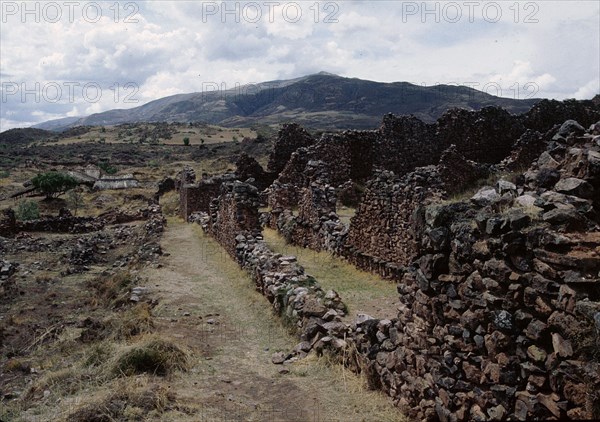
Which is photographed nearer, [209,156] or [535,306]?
[535,306]

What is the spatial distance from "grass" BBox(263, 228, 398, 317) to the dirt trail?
5.66 feet

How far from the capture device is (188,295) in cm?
1253

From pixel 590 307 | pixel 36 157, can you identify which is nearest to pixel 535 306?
pixel 590 307

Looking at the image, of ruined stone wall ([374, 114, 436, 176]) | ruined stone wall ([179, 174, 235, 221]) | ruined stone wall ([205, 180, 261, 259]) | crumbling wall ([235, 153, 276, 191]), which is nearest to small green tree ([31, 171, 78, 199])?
ruined stone wall ([179, 174, 235, 221])

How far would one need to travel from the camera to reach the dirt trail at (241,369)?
253 inches

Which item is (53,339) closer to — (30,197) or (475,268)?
(475,268)

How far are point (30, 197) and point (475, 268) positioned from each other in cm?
4519

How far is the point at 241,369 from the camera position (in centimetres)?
802

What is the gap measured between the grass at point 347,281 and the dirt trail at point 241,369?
1725mm

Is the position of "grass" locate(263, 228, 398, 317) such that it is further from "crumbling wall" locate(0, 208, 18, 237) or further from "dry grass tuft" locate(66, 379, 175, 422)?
"crumbling wall" locate(0, 208, 18, 237)

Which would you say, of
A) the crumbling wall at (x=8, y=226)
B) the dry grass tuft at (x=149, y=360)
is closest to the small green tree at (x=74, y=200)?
the crumbling wall at (x=8, y=226)

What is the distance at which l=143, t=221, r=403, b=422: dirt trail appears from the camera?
642 centimetres

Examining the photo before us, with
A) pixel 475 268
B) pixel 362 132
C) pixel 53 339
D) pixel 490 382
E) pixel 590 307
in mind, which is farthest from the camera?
pixel 362 132

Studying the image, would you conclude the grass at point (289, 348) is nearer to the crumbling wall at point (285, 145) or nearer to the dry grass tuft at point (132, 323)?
the dry grass tuft at point (132, 323)
